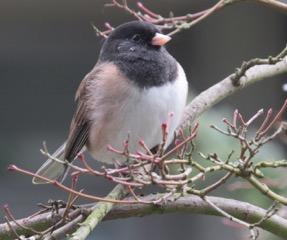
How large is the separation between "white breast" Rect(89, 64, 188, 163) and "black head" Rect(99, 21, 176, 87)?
3 cm

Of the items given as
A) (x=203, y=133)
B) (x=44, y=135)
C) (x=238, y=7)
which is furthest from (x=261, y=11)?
(x=203, y=133)

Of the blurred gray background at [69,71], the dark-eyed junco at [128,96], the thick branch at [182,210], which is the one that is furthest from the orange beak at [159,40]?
the blurred gray background at [69,71]

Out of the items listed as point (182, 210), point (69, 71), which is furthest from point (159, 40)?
point (69, 71)

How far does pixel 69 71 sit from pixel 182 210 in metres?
2.50

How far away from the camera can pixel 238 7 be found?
13.7 feet

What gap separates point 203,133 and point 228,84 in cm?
23

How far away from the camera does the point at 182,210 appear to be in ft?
5.73

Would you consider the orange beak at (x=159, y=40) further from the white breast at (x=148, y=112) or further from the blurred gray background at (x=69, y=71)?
the blurred gray background at (x=69, y=71)

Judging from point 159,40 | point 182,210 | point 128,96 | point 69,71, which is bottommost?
point 69,71

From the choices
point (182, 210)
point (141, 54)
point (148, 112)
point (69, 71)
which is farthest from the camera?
point (69, 71)

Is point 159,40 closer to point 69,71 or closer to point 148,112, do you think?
point 148,112

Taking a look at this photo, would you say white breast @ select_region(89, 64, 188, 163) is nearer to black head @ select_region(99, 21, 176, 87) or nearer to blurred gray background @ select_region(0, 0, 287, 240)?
black head @ select_region(99, 21, 176, 87)

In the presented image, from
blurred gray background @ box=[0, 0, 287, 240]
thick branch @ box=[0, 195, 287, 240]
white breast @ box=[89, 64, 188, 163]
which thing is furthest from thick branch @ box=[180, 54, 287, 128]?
blurred gray background @ box=[0, 0, 287, 240]

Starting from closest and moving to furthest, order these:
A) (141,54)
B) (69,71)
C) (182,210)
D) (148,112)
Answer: (182,210), (148,112), (141,54), (69,71)
